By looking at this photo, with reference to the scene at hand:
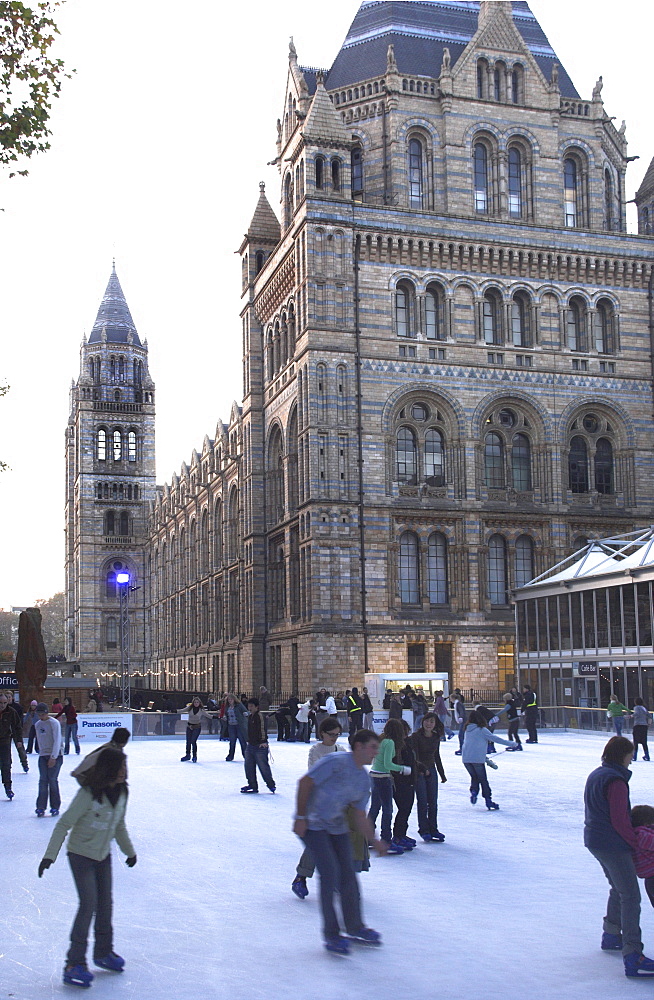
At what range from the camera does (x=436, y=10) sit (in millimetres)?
56594

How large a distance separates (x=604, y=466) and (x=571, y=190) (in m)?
13.4

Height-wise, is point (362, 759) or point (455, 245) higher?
point (455, 245)

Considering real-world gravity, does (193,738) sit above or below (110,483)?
below

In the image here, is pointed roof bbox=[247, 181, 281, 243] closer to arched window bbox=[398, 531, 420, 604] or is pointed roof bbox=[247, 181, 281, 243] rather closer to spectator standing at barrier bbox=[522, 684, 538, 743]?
arched window bbox=[398, 531, 420, 604]

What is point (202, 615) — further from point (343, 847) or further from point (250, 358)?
point (343, 847)

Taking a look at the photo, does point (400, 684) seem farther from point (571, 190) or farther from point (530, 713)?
point (571, 190)

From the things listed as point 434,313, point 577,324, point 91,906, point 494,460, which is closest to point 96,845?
point 91,906

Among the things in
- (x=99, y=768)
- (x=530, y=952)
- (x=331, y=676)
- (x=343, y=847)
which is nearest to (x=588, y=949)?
(x=530, y=952)

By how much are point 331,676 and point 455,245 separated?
64.2ft

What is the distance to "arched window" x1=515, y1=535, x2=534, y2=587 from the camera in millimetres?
50531

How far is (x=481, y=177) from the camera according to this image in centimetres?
5303

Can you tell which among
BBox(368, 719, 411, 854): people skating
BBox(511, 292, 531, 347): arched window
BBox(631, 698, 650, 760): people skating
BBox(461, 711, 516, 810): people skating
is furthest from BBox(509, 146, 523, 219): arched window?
BBox(368, 719, 411, 854): people skating

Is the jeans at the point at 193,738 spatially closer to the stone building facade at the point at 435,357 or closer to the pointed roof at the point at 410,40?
the stone building facade at the point at 435,357

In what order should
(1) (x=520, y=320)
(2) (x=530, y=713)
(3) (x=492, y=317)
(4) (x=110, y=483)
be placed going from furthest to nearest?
(4) (x=110, y=483)
(1) (x=520, y=320)
(3) (x=492, y=317)
(2) (x=530, y=713)
